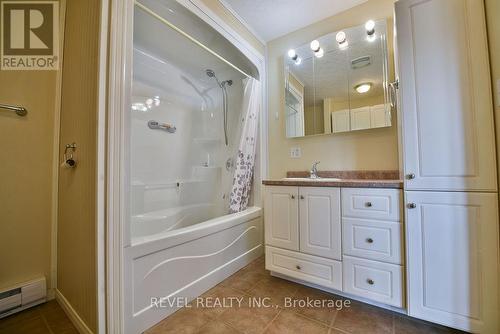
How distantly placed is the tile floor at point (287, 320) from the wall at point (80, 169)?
0.51 meters

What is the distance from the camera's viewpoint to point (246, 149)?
6.86 ft

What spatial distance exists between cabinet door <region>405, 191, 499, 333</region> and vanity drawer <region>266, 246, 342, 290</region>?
16.1 inches

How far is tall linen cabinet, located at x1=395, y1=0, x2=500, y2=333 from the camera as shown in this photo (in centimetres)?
97

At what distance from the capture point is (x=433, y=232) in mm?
1062

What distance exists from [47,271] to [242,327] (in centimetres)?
147

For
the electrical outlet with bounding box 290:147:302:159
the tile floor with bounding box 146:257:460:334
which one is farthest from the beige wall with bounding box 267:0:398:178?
the tile floor with bounding box 146:257:460:334

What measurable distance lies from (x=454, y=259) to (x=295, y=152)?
4.62ft

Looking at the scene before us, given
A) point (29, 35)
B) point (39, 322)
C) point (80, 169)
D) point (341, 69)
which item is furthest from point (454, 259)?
point (29, 35)

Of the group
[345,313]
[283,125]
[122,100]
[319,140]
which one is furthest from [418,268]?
[122,100]

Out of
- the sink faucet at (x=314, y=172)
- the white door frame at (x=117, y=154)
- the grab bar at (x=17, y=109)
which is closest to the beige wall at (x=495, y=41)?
the sink faucet at (x=314, y=172)

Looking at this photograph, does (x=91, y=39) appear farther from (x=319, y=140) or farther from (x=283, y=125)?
(x=319, y=140)

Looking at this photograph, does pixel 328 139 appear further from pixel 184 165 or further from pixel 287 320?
pixel 184 165

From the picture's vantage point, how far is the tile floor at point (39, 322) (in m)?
1.14

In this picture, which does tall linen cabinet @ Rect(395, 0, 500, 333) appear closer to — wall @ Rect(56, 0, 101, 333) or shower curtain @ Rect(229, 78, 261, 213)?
shower curtain @ Rect(229, 78, 261, 213)
